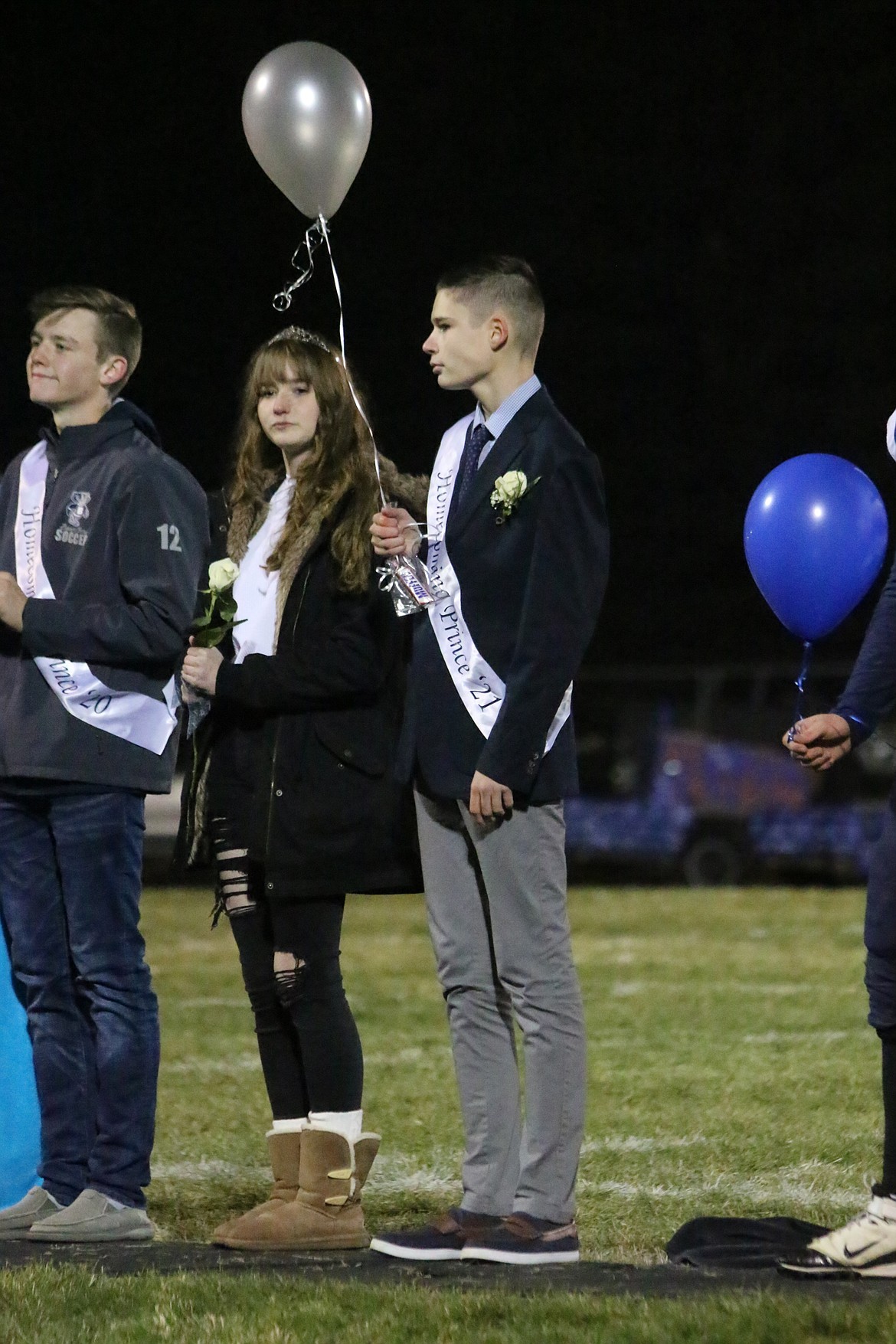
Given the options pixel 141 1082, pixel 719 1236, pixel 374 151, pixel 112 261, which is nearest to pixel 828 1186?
pixel 719 1236

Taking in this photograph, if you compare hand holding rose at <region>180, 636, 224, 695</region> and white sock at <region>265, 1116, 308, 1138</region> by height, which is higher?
hand holding rose at <region>180, 636, 224, 695</region>

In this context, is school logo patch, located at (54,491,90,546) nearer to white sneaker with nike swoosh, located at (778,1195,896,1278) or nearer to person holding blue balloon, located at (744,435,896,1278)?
person holding blue balloon, located at (744,435,896,1278)

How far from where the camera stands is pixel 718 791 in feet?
57.8

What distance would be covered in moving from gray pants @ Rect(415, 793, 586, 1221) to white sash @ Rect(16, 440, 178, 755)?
2.23ft

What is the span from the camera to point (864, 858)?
692 inches

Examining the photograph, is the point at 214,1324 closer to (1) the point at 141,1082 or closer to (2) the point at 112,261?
(1) the point at 141,1082

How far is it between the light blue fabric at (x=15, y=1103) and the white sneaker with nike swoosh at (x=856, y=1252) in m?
1.74

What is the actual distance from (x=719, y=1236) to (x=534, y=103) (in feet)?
73.9

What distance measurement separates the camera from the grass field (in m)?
3.18

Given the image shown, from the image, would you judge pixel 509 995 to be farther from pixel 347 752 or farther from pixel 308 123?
pixel 308 123

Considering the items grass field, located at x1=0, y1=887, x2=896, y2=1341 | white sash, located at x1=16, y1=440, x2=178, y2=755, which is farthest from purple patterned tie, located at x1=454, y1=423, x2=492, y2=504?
grass field, located at x1=0, y1=887, x2=896, y2=1341

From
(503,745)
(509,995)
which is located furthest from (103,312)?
(509,995)

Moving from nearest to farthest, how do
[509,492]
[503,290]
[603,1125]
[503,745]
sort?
[503,745] → [509,492] → [503,290] → [603,1125]

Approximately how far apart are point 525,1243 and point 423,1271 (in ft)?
0.67
